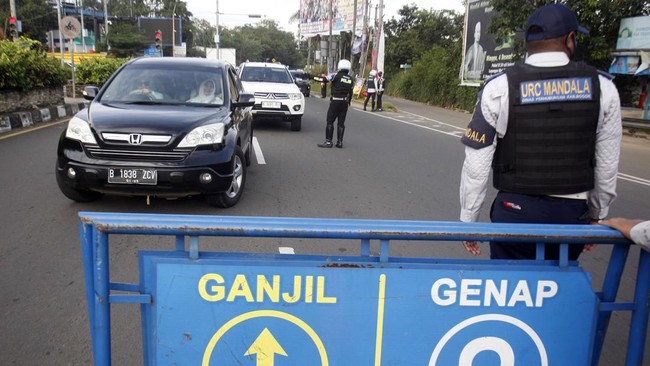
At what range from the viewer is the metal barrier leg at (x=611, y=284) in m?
2.19

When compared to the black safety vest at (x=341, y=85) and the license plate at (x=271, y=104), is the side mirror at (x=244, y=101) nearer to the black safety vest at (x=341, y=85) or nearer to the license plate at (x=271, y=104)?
the black safety vest at (x=341, y=85)

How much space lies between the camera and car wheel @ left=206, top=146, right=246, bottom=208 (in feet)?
Result: 19.8

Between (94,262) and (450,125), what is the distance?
17922 mm

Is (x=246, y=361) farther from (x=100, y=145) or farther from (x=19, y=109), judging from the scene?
(x=19, y=109)

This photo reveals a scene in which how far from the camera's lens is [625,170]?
412 inches

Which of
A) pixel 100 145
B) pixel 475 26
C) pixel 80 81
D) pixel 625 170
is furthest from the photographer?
pixel 475 26

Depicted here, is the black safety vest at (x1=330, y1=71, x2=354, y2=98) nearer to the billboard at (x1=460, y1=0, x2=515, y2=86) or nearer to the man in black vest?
the man in black vest

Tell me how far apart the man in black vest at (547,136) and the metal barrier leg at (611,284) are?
186 millimetres

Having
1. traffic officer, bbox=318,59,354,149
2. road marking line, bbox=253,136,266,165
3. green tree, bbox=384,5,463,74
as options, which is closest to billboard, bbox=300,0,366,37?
green tree, bbox=384,5,463,74

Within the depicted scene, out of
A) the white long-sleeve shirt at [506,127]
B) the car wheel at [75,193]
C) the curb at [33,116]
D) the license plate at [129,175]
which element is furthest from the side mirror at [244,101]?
the curb at [33,116]

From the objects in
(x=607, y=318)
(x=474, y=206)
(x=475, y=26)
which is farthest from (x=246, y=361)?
(x=475, y=26)

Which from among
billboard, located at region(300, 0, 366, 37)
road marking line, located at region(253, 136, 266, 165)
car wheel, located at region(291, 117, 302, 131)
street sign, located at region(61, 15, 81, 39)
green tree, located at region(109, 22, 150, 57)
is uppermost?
billboard, located at region(300, 0, 366, 37)

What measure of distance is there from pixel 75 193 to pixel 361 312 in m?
4.72

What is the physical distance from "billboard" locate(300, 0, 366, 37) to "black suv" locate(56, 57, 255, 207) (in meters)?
41.6
